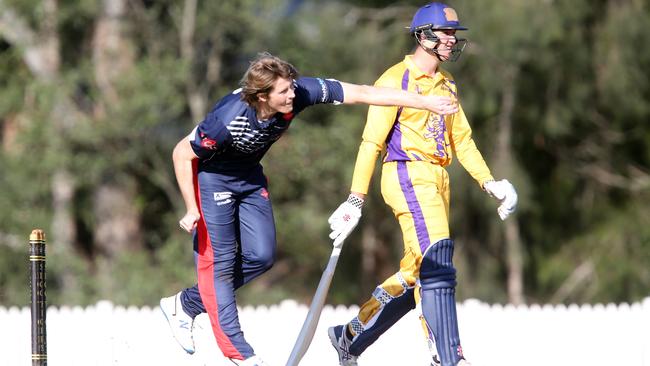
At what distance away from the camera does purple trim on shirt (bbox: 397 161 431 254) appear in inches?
269

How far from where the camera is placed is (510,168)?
2112cm

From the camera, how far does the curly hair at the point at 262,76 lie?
639cm

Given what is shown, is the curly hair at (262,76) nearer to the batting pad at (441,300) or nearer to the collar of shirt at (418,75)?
the collar of shirt at (418,75)

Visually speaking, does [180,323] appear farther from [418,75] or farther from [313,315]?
[418,75]

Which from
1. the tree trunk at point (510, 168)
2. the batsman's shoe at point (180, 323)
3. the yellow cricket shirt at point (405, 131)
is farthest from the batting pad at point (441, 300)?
the tree trunk at point (510, 168)

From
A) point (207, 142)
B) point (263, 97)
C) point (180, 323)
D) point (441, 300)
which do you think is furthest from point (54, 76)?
point (441, 300)

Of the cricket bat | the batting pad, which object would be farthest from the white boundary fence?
the batting pad

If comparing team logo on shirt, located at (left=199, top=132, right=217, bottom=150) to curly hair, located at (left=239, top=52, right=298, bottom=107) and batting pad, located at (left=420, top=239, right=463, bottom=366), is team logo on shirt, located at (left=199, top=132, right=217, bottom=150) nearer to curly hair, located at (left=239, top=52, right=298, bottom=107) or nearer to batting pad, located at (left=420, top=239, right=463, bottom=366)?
curly hair, located at (left=239, top=52, right=298, bottom=107)

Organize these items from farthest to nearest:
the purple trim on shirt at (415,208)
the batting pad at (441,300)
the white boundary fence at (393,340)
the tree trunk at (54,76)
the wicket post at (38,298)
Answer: the tree trunk at (54,76)
the white boundary fence at (393,340)
the purple trim on shirt at (415,208)
the batting pad at (441,300)
the wicket post at (38,298)

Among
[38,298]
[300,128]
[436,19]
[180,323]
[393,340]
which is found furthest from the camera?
[300,128]

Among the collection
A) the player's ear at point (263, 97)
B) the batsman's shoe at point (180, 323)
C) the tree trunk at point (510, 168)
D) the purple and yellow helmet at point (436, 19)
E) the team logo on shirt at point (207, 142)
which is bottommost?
the batsman's shoe at point (180, 323)

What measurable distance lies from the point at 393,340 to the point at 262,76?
3.22 metres

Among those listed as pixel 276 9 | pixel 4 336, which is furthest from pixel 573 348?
pixel 276 9

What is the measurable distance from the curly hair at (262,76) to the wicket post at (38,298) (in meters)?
1.31
